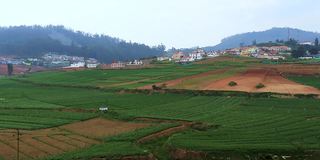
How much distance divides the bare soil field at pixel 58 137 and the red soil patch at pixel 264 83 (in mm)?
22335

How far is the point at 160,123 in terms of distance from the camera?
43.3 m

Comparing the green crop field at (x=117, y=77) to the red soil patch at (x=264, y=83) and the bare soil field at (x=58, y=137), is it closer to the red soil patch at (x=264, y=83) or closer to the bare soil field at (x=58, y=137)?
the red soil patch at (x=264, y=83)

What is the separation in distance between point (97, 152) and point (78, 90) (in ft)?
148

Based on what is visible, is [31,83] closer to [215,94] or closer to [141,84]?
[141,84]

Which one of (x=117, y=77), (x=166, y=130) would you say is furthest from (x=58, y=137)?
(x=117, y=77)

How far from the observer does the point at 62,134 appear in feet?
130

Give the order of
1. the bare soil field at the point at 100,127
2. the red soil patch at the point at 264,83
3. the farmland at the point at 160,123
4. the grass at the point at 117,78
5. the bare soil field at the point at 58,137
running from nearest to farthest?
the farmland at the point at 160,123 → the bare soil field at the point at 58,137 → the bare soil field at the point at 100,127 → the red soil patch at the point at 264,83 → the grass at the point at 117,78

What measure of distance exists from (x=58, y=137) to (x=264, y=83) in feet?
111

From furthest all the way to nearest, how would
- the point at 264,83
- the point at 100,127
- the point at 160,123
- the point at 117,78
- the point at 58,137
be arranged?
the point at 117,78
the point at 264,83
the point at 160,123
the point at 100,127
the point at 58,137

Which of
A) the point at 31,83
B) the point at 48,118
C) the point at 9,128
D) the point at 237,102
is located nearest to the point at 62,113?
the point at 48,118

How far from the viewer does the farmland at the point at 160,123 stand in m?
32.7

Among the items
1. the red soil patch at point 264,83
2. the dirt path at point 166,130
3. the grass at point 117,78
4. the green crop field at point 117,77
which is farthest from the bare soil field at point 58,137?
the green crop field at point 117,77

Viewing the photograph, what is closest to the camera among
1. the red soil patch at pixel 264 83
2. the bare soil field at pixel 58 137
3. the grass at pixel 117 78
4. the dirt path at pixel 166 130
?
the bare soil field at pixel 58 137

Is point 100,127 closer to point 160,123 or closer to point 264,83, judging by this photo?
point 160,123
